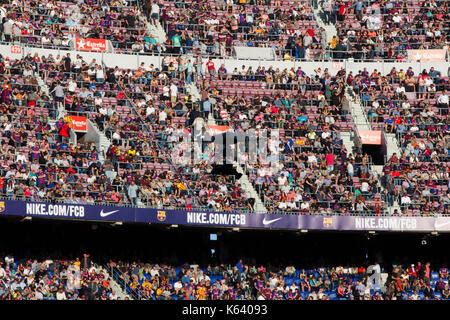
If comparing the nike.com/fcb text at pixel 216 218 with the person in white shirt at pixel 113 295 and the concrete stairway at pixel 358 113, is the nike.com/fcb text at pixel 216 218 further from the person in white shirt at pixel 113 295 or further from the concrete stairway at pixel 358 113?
the concrete stairway at pixel 358 113

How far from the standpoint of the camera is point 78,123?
3353cm

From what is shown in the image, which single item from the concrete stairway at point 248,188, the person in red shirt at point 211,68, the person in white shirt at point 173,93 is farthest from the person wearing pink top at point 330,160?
the person in red shirt at point 211,68

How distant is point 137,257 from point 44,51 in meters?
9.21

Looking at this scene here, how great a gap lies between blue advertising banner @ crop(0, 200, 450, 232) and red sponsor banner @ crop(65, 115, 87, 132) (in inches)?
165

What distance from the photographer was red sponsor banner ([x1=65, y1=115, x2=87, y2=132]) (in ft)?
109

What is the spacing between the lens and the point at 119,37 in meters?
38.5

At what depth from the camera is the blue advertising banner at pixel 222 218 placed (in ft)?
96.8

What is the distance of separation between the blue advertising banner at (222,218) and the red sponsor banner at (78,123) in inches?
165

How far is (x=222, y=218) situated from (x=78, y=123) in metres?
5.93

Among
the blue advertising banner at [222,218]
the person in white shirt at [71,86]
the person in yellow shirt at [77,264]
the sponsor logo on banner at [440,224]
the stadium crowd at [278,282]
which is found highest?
the person in white shirt at [71,86]

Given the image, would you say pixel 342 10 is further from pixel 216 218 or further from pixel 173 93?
pixel 216 218

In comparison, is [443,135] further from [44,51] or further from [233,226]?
[44,51]

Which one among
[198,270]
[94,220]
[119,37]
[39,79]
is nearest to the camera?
[94,220]

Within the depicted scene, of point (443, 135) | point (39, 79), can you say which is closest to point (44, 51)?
point (39, 79)
